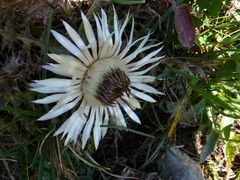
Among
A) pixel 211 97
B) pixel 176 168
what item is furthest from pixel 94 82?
pixel 176 168

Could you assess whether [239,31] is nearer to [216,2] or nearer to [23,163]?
[216,2]

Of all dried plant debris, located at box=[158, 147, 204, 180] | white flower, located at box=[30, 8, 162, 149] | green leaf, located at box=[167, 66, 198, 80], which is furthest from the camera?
dried plant debris, located at box=[158, 147, 204, 180]

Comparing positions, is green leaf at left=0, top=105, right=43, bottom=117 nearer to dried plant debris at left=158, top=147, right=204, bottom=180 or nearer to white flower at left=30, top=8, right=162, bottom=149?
white flower at left=30, top=8, right=162, bottom=149

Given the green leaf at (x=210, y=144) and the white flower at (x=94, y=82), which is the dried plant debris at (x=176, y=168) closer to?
the green leaf at (x=210, y=144)

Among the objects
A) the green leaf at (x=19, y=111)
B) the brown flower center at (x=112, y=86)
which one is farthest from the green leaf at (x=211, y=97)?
the green leaf at (x=19, y=111)

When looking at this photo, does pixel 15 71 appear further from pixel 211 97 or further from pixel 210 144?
pixel 210 144

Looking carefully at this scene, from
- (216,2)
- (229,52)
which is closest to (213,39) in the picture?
(229,52)

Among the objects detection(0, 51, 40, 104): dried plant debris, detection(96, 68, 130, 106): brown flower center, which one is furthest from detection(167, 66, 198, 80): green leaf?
detection(0, 51, 40, 104): dried plant debris
